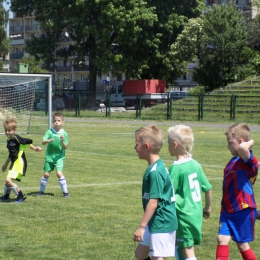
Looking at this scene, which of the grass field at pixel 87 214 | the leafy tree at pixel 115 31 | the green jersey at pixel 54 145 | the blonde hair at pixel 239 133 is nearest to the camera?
the blonde hair at pixel 239 133

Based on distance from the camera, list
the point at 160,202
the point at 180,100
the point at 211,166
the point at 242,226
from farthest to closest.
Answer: the point at 180,100, the point at 211,166, the point at 242,226, the point at 160,202

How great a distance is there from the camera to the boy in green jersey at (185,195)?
562cm

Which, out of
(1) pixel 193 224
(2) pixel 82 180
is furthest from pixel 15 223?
(2) pixel 82 180

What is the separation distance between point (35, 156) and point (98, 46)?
3320cm

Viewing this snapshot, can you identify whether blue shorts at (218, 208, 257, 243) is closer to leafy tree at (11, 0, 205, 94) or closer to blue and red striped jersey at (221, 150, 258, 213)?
blue and red striped jersey at (221, 150, 258, 213)

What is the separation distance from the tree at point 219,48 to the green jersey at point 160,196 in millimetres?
42623

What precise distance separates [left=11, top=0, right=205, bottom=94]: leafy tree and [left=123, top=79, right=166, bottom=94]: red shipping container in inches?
37.4

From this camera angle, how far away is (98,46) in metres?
50.9

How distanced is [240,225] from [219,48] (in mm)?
44643

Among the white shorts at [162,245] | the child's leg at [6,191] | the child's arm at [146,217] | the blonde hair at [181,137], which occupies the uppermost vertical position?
the blonde hair at [181,137]

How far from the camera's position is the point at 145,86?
53781 mm

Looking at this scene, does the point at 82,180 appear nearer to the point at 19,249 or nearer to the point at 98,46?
the point at 19,249

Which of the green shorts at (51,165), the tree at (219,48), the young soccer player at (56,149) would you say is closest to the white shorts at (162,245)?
the young soccer player at (56,149)

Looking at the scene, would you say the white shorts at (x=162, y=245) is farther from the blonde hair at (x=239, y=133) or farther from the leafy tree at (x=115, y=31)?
the leafy tree at (x=115, y=31)
